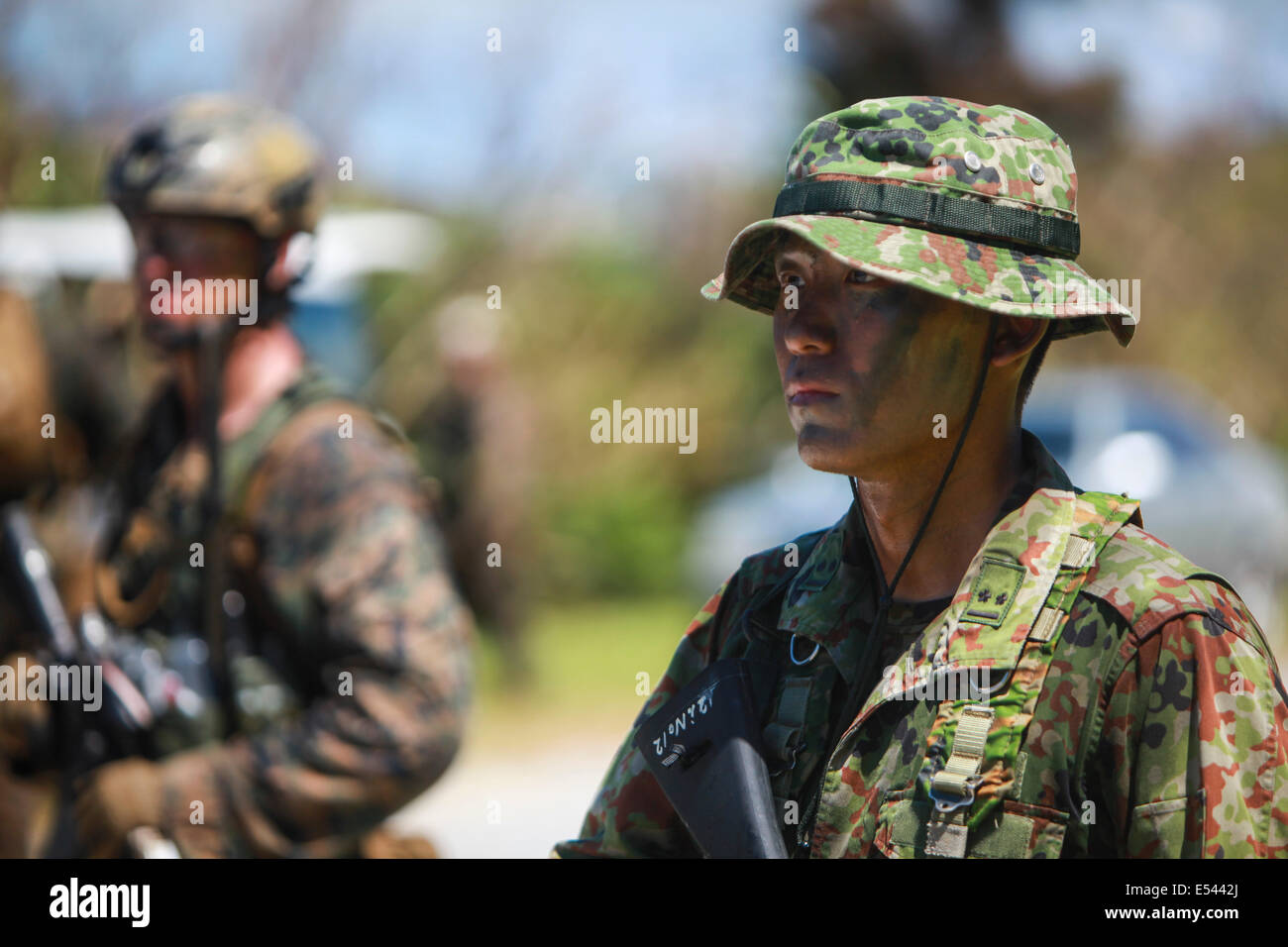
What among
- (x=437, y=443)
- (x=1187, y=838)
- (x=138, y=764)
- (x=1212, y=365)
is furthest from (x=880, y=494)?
(x=1212, y=365)

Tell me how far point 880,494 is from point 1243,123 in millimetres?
20277

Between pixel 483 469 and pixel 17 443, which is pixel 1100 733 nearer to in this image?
pixel 17 443

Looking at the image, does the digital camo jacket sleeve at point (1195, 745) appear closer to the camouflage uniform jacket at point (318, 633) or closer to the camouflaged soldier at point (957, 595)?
the camouflaged soldier at point (957, 595)

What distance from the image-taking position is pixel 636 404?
16.9 metres

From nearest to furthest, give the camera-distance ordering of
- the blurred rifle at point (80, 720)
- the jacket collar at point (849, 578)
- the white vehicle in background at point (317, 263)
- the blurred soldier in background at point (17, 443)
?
the jacket collar at point (849, 578) < the blurred rifle at point (80, 720) < the blurred soldier in background at point (17, 443) < the white vehicle in background at point (317, 263)

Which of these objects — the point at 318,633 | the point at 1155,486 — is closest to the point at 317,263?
the point at 318,633

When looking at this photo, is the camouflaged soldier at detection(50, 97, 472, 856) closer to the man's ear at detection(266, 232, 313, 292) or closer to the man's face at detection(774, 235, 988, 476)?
the man's ear at detection(266, 232, 313, 292)

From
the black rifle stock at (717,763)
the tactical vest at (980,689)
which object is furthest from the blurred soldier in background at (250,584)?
the tactical vest at (980,689)

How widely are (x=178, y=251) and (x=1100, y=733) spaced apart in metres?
2.75

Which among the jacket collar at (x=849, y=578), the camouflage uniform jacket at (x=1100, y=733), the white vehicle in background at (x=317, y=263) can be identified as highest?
the white vehicle in background at (x=317, y=263)

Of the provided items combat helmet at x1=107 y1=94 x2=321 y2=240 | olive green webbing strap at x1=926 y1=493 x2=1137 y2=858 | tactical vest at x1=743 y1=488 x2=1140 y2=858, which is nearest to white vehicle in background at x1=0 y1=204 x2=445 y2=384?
combat helmet at x1=107 y1=94 x2=321 y2=240

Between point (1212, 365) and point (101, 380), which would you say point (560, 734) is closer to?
point (101, 380)

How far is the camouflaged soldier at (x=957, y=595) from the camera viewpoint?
5.83 ft

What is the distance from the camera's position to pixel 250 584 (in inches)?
134
